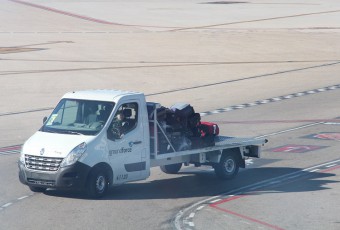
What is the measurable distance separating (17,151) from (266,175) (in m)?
7.43

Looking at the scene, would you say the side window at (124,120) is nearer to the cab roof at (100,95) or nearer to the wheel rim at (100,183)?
the cab roof at (100,95)

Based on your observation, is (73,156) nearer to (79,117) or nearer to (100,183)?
(100,183)

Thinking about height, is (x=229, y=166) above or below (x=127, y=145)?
below

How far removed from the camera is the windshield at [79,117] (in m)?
18.9

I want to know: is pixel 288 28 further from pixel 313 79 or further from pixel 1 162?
pixel 1 162

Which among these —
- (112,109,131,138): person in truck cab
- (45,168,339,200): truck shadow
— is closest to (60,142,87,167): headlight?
(45,168,339,200): truck shadow

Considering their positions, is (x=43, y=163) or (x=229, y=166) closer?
(x=43, y=163)

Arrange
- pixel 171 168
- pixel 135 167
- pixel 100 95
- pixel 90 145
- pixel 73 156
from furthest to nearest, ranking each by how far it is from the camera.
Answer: pixel 171 168 → pixel 100 95 → pixel 135 167 → pixel 90 145 → pixel 73 156

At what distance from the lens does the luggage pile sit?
19875mm

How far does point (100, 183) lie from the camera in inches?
727

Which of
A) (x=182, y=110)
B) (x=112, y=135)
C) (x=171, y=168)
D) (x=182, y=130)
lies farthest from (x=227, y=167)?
(x=112, y=135)

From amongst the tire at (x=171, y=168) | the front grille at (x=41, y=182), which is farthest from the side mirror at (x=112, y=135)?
the tire at (x=171, y=168)

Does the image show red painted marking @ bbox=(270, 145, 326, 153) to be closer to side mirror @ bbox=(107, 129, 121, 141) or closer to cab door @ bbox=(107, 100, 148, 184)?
cab door @ bbox=(107, 100, 148, 184)

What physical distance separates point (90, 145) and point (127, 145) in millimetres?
1073
